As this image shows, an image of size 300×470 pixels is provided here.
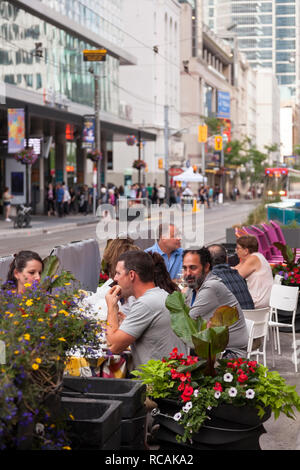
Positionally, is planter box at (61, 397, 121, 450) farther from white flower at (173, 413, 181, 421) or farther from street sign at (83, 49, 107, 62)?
street sign at (83, 49, 107, 62)

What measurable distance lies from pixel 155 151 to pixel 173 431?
76172 mm

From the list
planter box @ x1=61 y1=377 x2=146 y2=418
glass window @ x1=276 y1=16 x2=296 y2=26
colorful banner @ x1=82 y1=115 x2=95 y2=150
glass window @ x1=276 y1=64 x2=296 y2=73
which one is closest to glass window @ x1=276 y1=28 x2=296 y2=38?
glass window @ x1=276 y1=16 x2=296 y2=26

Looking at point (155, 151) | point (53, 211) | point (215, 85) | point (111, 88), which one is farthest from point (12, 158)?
point (215, 85)

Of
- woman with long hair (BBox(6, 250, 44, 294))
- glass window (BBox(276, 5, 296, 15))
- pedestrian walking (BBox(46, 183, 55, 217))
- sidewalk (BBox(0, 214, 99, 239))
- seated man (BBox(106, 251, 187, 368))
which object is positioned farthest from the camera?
pedestrian walking (BBox(46, 183, 55, 217))

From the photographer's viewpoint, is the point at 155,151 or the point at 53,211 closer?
the point at 53,211

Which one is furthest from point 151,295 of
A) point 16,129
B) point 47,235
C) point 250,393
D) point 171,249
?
point 16,129

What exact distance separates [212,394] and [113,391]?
56 cm

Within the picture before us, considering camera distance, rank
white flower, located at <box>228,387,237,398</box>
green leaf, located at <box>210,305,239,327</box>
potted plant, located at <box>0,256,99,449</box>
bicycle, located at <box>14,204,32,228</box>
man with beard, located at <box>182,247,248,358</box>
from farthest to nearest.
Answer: bicycle, located at <box>14,204,32,228</box> < man with beard, located at <box>182,247,248,358</box> < green leaf, located at <box>210,305,239,327</box> < white flower, located at <box>228,387,237,398</box> < potted plant, located at <box>0,256,99,449</box>

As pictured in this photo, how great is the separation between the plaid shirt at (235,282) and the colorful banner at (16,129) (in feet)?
98.3

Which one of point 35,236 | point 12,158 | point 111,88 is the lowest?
point 35,236

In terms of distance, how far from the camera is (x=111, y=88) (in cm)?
6166

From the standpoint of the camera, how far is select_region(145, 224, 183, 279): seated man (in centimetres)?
1145

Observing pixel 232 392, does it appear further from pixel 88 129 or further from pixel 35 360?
pixel 88 129
